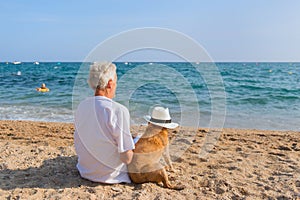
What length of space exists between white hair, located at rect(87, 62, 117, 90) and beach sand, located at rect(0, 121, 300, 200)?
3.89 feet

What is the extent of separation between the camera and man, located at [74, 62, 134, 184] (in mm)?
3283

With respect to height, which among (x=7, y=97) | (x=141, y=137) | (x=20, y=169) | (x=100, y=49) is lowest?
(x=7, y=97)

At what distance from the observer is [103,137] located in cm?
338

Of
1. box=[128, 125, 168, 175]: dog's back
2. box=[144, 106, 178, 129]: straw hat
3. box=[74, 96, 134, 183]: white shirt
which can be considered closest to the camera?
box=[74, 96, 134, 183]: white shirt

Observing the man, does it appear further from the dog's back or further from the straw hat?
the straw hat

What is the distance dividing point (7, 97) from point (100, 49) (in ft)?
43.6

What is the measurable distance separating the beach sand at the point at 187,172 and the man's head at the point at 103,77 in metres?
1.14

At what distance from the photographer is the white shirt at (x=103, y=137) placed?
328 cm

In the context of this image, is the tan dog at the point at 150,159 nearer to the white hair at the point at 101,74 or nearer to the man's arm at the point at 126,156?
the man's arm at the point at 126,156

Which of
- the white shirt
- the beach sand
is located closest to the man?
the white shirt

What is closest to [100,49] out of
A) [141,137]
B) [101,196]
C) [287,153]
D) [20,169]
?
[141,137]

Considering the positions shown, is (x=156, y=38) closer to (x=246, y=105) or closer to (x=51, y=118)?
(x=51, y=118)

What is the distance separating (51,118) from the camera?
32.9 ft

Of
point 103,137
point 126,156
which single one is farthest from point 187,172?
point 103,137
